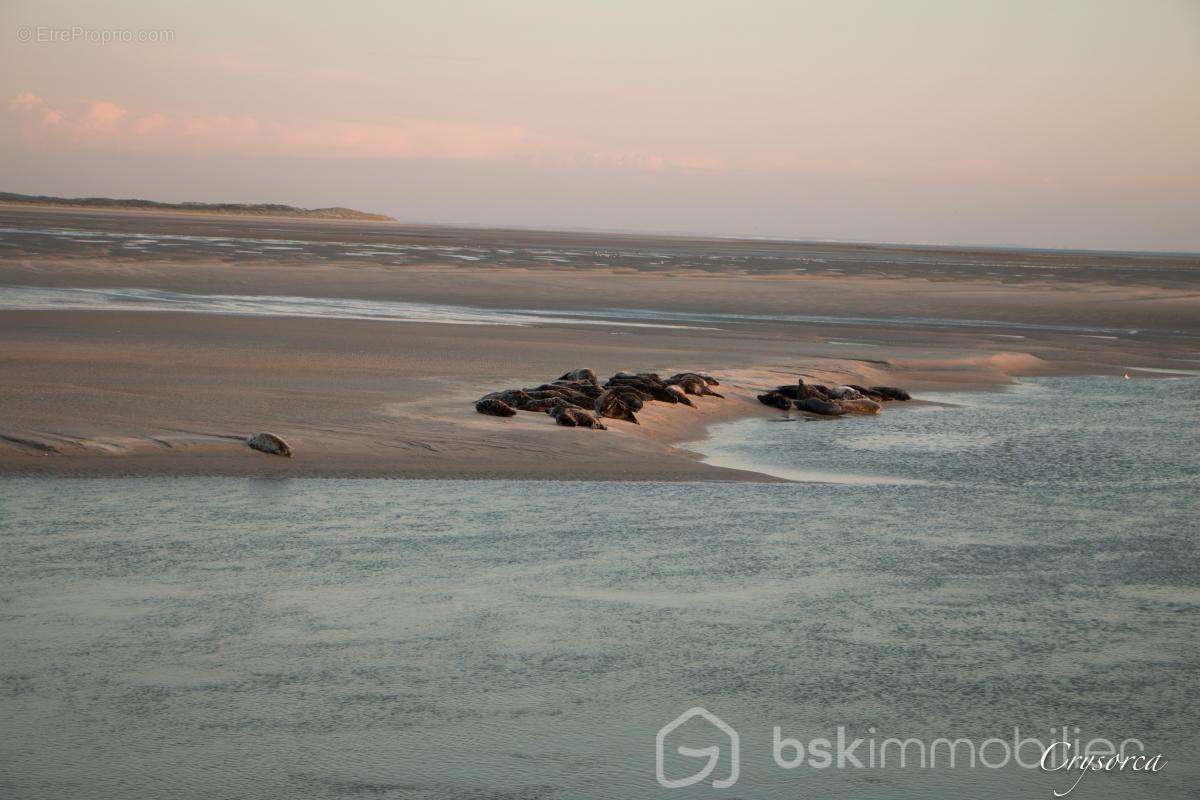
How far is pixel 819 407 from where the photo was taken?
13.7 meters

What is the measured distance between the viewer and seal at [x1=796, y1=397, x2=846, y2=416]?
13617 mm

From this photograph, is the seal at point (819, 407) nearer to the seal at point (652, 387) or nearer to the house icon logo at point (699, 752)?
the seal at point (652, 387)

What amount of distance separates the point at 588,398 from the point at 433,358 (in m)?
5.00

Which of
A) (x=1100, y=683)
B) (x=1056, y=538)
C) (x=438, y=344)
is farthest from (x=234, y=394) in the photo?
(x=1100, y=683)

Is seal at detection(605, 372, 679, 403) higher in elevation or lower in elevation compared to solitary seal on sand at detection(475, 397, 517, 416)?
higher

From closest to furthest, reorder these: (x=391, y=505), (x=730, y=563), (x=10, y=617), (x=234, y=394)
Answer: (x=10, y=617)
(x=730, y=563)
(x=391, y=505)
(x=234, y=394)

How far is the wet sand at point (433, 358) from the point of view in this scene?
31.7ft

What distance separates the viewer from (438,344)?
60.3 feet

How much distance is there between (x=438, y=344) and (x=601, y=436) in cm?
813

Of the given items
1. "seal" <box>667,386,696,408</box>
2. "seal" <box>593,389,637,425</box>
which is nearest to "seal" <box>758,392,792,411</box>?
"seal" <box>667,386,696,408</box>

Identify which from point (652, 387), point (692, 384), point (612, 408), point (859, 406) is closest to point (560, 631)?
point (612, 408)

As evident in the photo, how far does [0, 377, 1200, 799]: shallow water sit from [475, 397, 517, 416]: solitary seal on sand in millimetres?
2678

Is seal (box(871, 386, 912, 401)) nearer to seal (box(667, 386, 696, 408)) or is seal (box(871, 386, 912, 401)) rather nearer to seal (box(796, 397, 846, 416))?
seal (box(796, 397, 846, 416))

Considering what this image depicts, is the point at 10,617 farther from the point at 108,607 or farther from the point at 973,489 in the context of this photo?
the point at 973,489
